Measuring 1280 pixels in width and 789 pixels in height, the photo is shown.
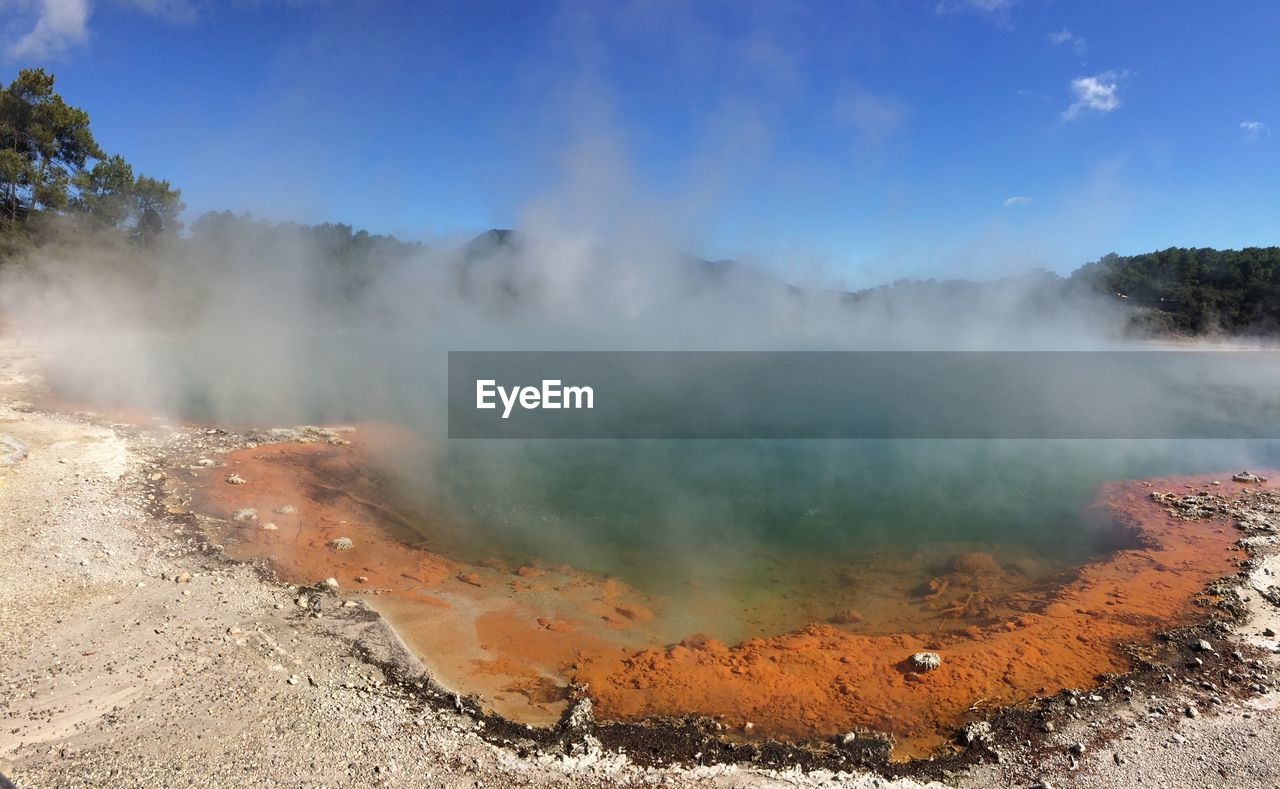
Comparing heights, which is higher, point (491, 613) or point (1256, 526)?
point (1256, 526)

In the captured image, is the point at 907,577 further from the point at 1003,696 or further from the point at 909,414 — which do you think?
the point at 909,414

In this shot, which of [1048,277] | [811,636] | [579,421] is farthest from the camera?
[1048,277]

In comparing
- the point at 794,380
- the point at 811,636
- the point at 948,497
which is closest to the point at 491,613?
the point at 811,636

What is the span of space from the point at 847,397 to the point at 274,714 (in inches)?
659

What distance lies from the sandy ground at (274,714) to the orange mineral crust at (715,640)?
51 cm

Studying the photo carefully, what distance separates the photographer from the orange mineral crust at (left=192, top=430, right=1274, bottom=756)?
471 centimetres

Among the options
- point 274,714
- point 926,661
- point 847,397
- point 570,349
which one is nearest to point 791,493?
point 926,661

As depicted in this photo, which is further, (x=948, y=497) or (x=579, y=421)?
(x=579, y=421)

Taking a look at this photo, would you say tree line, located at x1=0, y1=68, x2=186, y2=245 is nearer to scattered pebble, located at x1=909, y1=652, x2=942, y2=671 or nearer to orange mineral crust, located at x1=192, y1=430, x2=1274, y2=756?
orange mineral crust, located at x1=192, y1=430, x2=1274, y2=756

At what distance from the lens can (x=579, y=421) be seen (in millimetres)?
14188

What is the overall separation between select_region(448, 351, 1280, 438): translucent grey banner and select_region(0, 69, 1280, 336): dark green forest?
9.31m

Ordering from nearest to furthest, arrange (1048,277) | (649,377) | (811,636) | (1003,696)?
(1003,696), (811,636), (649,377), (1048,277)

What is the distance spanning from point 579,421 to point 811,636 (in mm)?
9026

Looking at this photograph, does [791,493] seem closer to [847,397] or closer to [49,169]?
[847,397]
